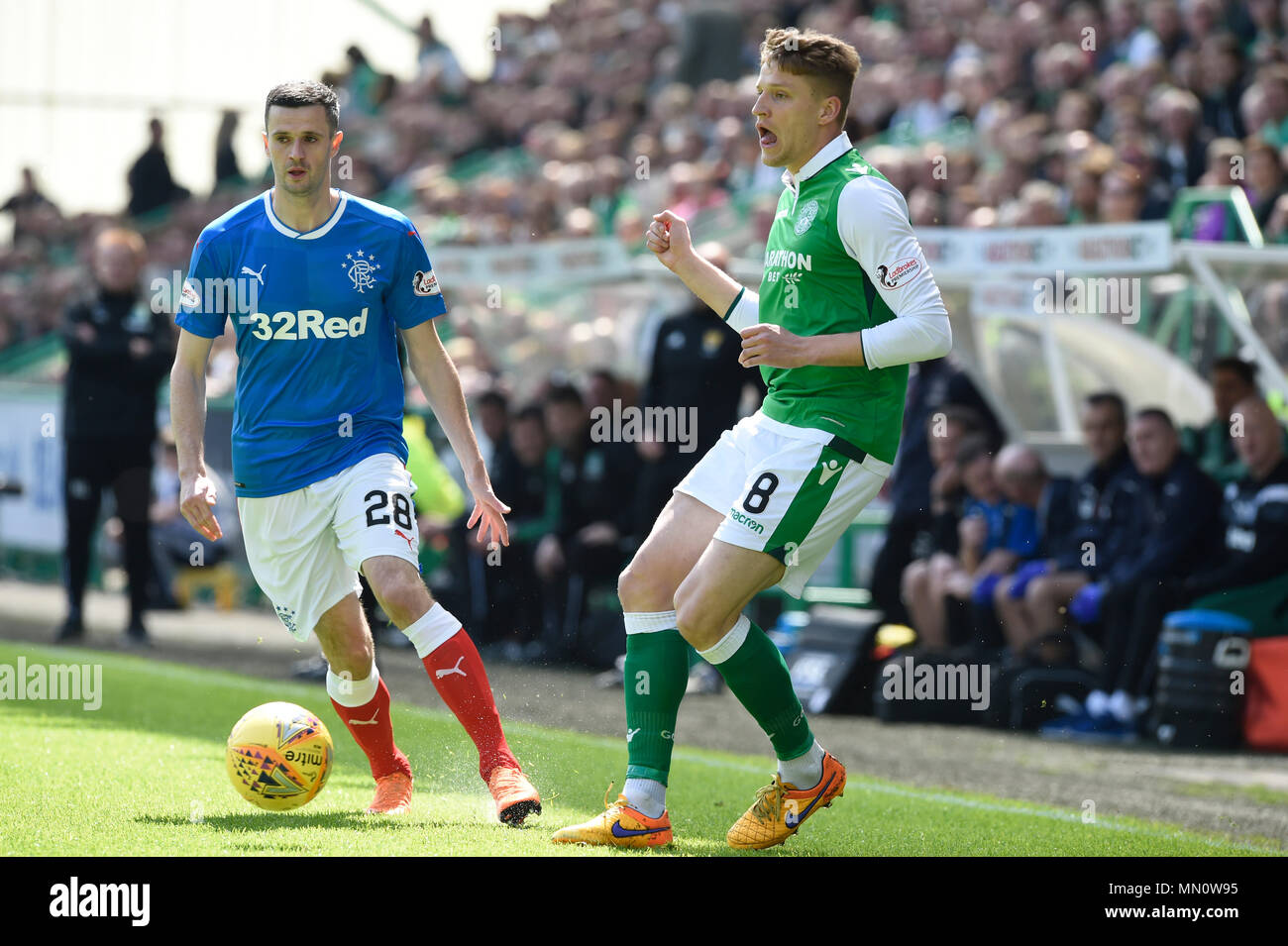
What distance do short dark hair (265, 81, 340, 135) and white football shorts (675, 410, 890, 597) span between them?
71.2 inches

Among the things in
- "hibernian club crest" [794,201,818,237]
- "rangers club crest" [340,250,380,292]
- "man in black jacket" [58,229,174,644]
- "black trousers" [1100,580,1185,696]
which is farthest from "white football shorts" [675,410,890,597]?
"man in black jacket" [58,229,174,644]

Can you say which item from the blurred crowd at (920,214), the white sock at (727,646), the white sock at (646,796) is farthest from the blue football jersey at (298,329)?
the blurred crowd at (920,214)

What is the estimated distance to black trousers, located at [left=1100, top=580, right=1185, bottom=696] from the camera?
32.2ft

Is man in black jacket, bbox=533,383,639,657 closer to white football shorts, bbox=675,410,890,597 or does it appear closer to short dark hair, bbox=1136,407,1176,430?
short dark hair, bbox=1136,407,1176,430

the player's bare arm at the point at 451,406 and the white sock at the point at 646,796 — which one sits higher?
the player's bare arm at the point at 451,406

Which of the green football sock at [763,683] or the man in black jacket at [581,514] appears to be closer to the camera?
the green football sock at [763,683]

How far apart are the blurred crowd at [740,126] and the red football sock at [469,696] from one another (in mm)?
6256

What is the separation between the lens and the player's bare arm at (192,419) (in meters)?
5.69

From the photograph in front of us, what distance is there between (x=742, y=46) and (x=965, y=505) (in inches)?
437

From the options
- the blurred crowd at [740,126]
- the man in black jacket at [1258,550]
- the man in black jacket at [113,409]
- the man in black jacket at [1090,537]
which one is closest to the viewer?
the man in black jacket at [1258,550]

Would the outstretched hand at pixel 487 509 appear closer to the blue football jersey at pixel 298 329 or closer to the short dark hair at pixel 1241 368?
the blue football jersey at pixel 298 329

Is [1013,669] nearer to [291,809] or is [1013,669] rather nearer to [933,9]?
[291,809]

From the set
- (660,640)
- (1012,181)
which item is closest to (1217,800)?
(660,640)

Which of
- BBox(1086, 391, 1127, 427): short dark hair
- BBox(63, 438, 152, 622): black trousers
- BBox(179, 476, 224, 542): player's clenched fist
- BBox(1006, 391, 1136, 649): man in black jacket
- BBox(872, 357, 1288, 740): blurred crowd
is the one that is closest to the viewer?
BBox(179, 476, 224, 542): player's clenched fist
